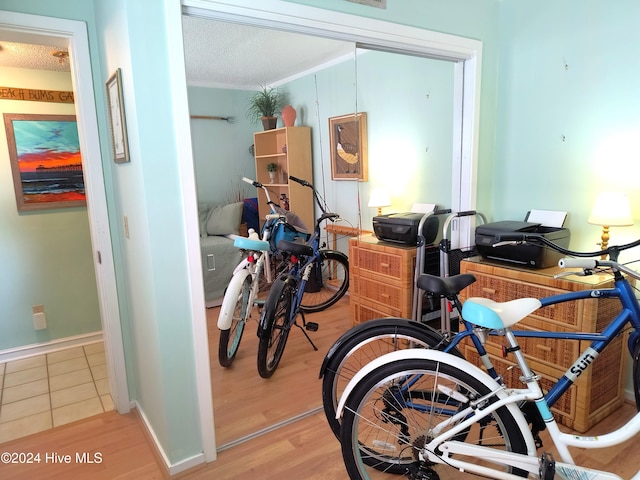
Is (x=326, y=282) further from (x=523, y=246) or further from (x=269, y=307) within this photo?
(x=523, y=246)

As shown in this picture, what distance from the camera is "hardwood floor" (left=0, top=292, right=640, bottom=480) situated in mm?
1817

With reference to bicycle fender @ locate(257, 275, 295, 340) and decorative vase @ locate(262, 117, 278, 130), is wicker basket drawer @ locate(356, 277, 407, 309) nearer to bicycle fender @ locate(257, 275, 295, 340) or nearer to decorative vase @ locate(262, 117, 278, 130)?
bicycle fender @ locate(257, 275, 295, 340)

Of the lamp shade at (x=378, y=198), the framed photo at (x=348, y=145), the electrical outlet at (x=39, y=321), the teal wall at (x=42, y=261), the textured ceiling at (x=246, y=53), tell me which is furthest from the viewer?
the electrical outlet at (x=39, y=321)

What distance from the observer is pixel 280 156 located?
2.39 metres

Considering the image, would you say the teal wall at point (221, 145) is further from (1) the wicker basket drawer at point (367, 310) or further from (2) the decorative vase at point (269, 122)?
(1) the wicker basket drawer at point (367, 310)

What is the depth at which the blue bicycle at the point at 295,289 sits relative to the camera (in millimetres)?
2400

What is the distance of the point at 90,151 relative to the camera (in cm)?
207

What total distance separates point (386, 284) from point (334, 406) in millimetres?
1253

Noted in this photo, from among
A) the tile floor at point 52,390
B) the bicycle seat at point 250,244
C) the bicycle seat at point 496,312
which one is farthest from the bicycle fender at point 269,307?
the bicycle seat at point 496,312

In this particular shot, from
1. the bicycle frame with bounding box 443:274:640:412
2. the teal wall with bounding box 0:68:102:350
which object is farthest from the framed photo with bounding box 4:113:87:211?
the bicycle frame with bounding box 443:274:640:412

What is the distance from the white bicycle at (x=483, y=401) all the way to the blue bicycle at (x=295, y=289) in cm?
97

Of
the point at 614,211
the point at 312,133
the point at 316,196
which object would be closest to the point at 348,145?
the point at 312,133

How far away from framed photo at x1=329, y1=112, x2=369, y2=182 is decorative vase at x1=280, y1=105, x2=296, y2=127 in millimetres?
271

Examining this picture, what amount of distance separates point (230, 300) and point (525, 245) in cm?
157
